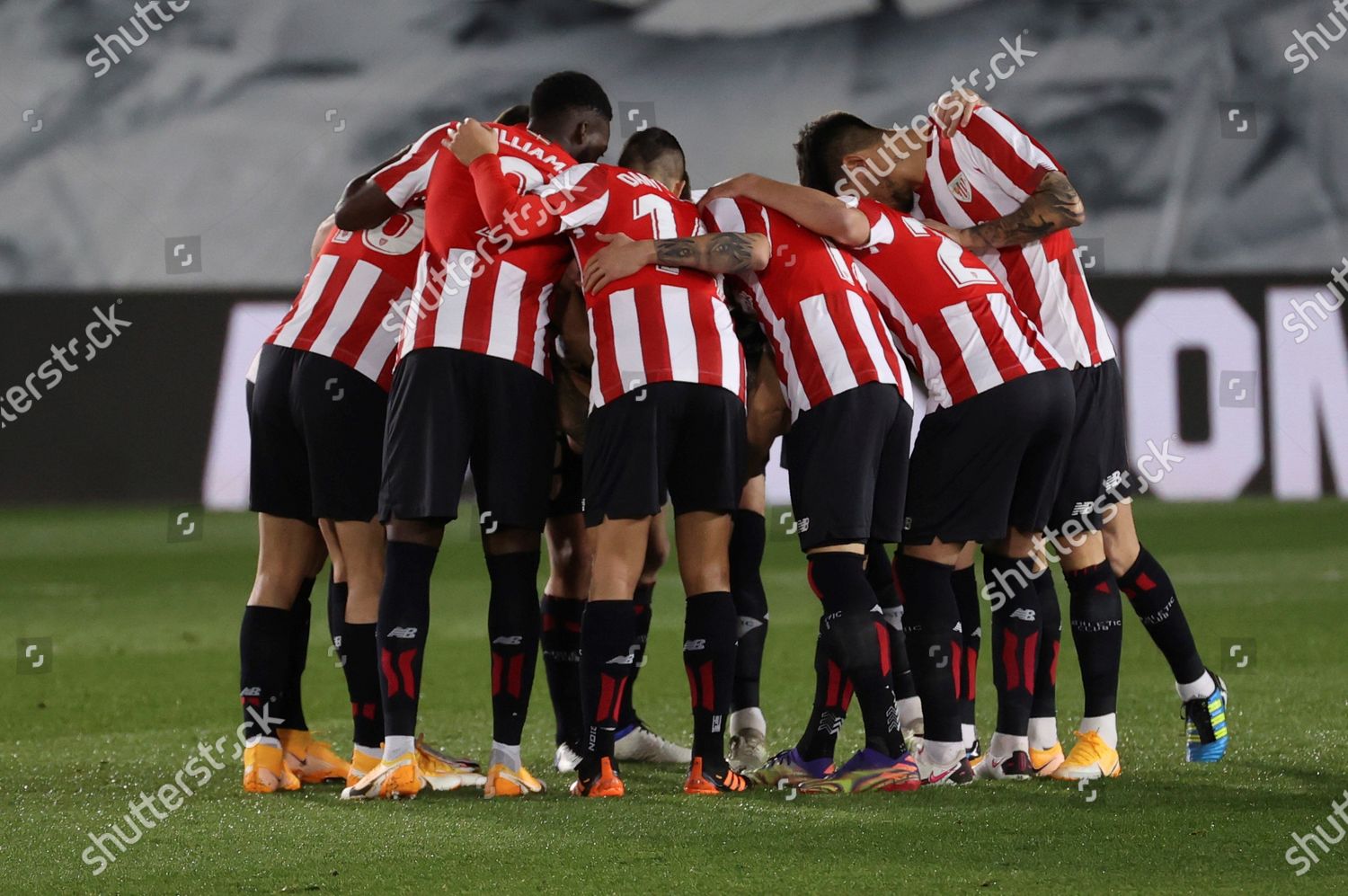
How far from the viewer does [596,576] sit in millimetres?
4316

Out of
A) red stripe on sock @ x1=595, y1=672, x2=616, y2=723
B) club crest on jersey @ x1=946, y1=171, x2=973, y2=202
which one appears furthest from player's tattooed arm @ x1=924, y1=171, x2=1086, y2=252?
red stripe on sock @ x1=595, y1=672, x2=616, y2=723

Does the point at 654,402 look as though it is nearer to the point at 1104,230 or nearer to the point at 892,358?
the point at 892,358

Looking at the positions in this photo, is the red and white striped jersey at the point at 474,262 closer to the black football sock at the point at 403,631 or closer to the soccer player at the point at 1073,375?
the black football sock at the point at 403,631

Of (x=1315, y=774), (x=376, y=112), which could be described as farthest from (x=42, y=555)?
(x=1315, y=774)

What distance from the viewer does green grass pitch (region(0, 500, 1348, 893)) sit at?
337 centimetres

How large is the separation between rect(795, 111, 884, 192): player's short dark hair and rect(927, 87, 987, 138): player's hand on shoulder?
0.81ft

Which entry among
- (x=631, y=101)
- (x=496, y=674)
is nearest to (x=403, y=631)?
(x=496, y=674)

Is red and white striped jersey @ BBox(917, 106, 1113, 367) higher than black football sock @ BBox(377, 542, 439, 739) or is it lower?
higher

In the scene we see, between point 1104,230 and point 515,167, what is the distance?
15.9 meters

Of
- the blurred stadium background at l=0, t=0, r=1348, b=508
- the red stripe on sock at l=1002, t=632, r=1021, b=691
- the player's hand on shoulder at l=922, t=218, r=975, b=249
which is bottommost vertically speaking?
the red stripe on sock at l=1002, t=632, r=1021, b=691

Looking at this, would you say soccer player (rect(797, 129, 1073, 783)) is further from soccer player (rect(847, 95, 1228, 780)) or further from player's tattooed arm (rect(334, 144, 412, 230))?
player's tattooed arm (rect(334, 144, 412, 230))

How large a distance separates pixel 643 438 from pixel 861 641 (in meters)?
0.79

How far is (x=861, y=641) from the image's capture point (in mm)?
4293

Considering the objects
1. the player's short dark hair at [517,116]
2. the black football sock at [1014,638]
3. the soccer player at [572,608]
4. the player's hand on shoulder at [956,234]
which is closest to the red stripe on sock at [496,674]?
the soccer player at [572,608]
